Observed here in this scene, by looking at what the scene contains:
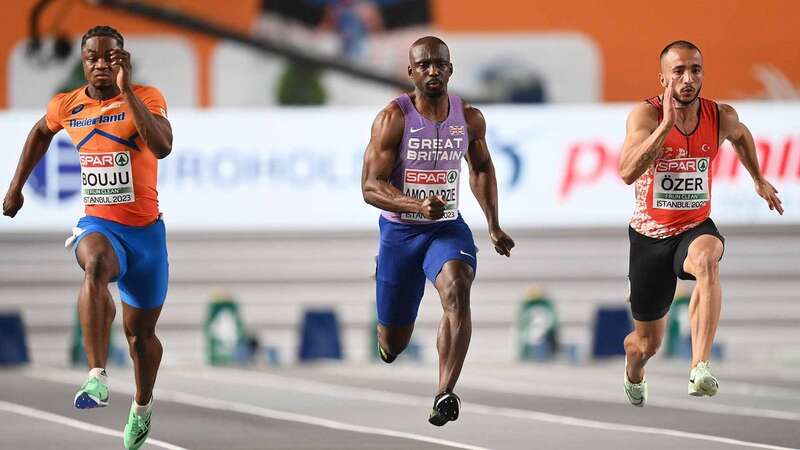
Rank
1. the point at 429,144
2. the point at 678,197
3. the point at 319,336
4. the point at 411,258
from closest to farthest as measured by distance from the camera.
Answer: the point at 429,144, the point at 411,258, the point at 678,197, the point at 319,336

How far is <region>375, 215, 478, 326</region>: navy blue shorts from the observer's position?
406 inches

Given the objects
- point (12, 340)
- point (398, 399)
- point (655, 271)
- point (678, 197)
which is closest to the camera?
point (678, 197)

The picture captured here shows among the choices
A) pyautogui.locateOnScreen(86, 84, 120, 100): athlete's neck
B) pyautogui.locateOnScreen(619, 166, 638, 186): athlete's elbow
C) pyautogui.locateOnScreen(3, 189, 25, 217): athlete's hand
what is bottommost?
pyautogui.locateOnScreen(3, 189, 25, 217): athlete's hand

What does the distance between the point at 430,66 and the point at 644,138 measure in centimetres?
139

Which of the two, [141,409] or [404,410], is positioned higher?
[141,409]

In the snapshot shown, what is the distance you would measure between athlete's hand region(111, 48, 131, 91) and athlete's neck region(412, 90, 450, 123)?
1775 millimetres

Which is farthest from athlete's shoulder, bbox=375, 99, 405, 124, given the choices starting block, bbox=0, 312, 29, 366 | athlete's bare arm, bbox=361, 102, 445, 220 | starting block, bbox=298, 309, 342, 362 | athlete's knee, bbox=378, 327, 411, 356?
starting block, bbox=0, 312, 29, 366

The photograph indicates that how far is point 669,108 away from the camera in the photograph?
10.1 m

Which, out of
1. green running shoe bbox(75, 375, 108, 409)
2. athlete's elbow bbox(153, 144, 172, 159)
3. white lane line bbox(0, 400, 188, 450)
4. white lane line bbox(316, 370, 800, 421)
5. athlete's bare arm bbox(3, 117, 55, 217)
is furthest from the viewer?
white lane line bbox(316, 370, 800, 421)

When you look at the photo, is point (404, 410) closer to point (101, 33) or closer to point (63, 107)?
point (63, 107)

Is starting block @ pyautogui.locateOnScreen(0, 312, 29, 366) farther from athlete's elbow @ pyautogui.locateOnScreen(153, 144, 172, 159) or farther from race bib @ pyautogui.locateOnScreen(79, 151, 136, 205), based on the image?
athlete's elbow @ pyautogui.locateOnScreen(153, 144, 172, 159)

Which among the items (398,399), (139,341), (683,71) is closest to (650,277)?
→ (683,71)

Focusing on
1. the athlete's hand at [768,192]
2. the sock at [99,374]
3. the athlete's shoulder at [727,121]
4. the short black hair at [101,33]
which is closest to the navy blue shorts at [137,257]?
the sock at [99,374]

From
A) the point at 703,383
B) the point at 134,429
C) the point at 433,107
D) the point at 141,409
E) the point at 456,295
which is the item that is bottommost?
the point at 134,429
